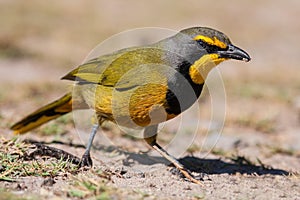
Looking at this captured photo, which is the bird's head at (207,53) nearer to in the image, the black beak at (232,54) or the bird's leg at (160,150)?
the black beak at (232,54)

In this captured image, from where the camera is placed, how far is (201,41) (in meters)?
4.83

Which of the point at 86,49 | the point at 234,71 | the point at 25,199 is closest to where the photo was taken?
the point at 25,199

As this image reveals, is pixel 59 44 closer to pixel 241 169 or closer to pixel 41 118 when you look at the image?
pixel 41 118

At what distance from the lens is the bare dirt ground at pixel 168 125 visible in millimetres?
4141

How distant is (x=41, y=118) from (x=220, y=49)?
6.96 ft

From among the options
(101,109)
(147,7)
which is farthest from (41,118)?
(147,7)

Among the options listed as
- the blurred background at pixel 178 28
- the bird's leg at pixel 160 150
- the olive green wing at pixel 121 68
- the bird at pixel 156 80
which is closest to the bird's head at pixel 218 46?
the bird at pixel 156 80

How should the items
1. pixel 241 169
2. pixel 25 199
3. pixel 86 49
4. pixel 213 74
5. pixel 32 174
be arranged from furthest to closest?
pixel 86 49 → pixel 213 74 → pixel 241 169 → pixel 32 174 → pixel 25 199

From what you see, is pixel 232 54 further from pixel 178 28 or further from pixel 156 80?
pixel 178 28

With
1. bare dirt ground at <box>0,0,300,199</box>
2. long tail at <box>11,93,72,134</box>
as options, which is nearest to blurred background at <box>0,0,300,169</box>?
bare dirt ground at <box>0,0,300,199</box>

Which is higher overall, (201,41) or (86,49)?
(201,41)

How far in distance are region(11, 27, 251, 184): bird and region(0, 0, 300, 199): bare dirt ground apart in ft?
1.41

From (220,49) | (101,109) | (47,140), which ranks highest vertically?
(220,49)

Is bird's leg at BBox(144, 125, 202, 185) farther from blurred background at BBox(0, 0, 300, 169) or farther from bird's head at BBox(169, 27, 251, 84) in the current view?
blurred background at BBox(0, 0, 300, 169)
